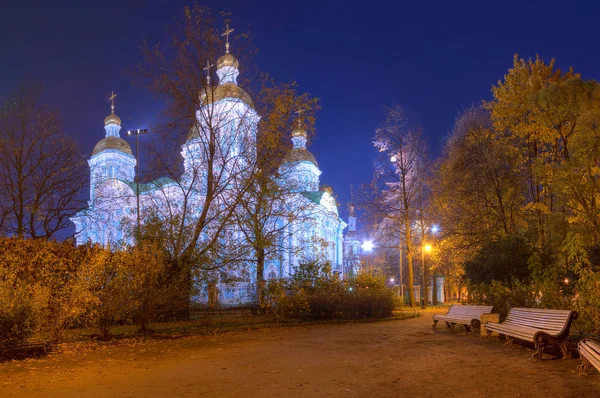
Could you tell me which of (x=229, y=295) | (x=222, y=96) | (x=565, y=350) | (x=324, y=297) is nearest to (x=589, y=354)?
(x=565, y=350)

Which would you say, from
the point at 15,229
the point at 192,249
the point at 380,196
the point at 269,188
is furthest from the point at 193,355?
the point at 380,196

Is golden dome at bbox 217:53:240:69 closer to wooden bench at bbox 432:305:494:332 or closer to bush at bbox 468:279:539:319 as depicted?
wooden bench at bbox 432:305:494:332

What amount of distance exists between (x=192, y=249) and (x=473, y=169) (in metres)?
12.9

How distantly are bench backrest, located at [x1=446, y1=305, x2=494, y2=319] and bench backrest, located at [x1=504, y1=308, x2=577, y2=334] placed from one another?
1842 mm

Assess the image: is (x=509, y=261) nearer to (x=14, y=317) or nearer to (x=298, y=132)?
(x=298, y=132)

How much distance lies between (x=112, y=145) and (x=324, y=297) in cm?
4253

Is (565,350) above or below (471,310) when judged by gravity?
below

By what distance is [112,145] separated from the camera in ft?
183

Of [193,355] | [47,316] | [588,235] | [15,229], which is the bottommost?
[193,355]

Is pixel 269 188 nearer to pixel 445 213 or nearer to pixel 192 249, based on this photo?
pixel 192 249

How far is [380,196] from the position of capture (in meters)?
31.4

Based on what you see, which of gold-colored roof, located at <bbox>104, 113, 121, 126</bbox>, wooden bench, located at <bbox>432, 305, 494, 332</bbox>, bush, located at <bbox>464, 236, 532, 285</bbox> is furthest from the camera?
gold-colored roof, located at <bbox>104, 113, 121, 126</bbox>

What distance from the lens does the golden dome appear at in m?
20.6

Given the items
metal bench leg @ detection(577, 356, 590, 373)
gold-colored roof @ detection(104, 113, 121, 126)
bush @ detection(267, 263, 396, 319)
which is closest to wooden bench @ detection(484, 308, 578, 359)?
metal bench leg @ detection(577, 356, 590, 373)
